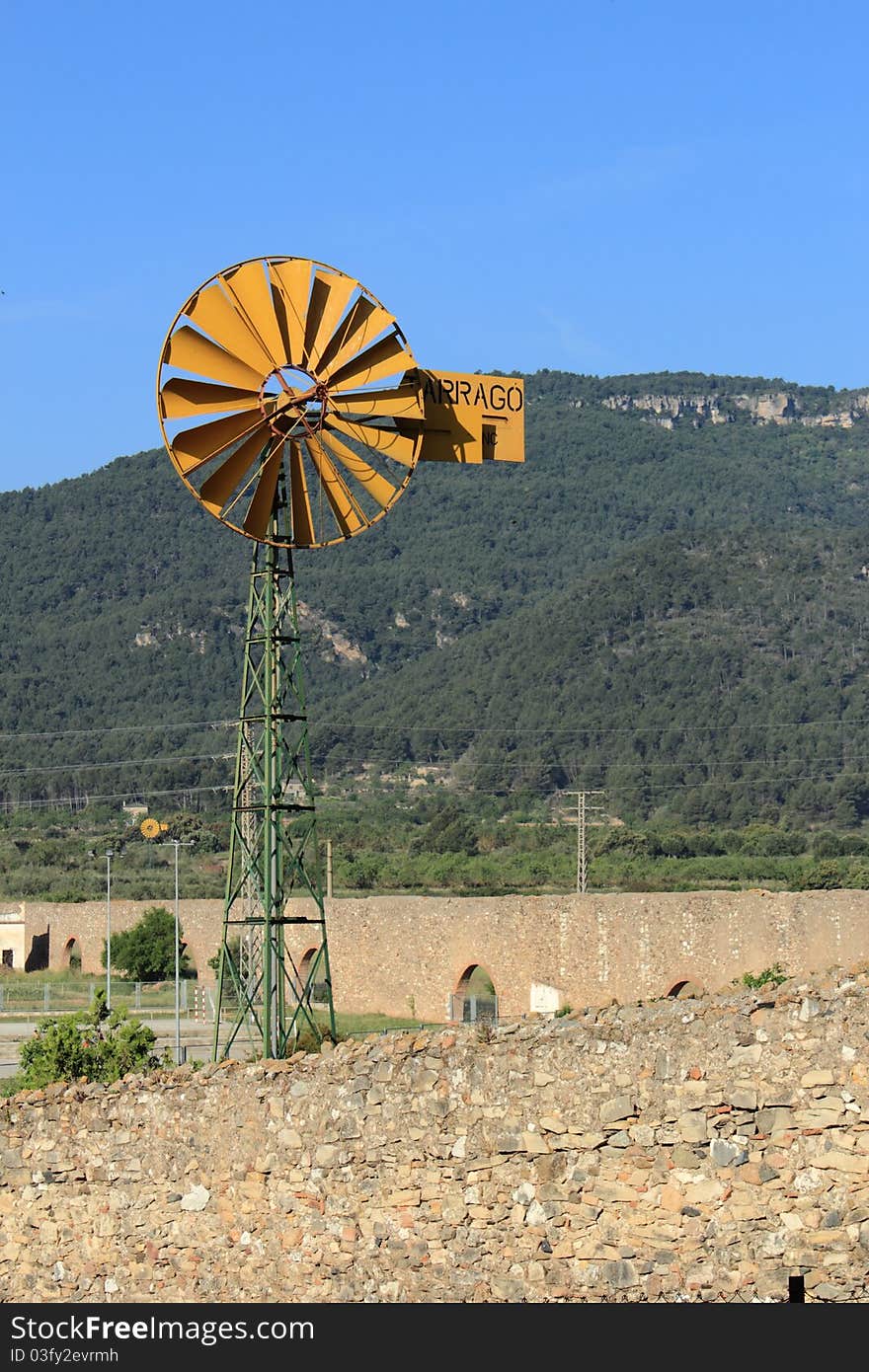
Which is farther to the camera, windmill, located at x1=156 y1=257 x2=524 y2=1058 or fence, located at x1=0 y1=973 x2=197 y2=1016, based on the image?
fence, located at x1=0 y1=973 x2=197 y2=1016

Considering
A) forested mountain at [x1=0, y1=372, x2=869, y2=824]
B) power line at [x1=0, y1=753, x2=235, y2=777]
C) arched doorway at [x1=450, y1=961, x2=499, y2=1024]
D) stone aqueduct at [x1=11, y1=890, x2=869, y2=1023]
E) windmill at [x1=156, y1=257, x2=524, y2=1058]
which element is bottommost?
arched doorway at [x1=450, y1=961, x2=499, y2=1024]

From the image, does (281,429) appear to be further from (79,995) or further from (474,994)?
(79,995)

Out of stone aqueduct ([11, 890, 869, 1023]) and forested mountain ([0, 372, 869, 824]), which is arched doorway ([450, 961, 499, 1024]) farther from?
forested mountain ([0, 372, 869, 824])

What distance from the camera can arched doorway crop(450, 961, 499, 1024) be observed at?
38.7 m

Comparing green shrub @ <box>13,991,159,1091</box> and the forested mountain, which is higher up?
the forested mountain

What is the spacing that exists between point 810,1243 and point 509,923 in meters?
28.9

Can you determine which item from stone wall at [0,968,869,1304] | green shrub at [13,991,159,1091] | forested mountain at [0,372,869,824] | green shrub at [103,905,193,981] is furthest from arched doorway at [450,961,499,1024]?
forested mountain at [0,372,869,824]

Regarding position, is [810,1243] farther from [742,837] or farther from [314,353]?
[742,837]

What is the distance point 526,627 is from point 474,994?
87719mm

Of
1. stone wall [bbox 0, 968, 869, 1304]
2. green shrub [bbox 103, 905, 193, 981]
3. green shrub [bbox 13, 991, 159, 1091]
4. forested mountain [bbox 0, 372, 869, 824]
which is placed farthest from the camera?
forested mountain [bbox 0, 372, 869, 824]

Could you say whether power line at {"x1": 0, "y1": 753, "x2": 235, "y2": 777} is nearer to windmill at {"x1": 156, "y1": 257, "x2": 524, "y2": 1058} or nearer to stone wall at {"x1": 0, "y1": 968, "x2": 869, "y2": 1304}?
windmill at {"x1": 156, "y1": 257, "x2": 524, "y2": 1058}

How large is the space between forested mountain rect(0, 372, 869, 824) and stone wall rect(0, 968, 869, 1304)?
212 feet

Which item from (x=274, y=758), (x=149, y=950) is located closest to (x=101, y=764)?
(x=149, y=950)

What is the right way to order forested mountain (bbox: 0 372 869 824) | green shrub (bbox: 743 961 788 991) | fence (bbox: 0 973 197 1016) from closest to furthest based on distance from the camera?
green shrub (bbox: 743 961 788 991) < fence (bbox: 0 973 197 1016) < forested mountain (bbox: 0 372 869 824)
